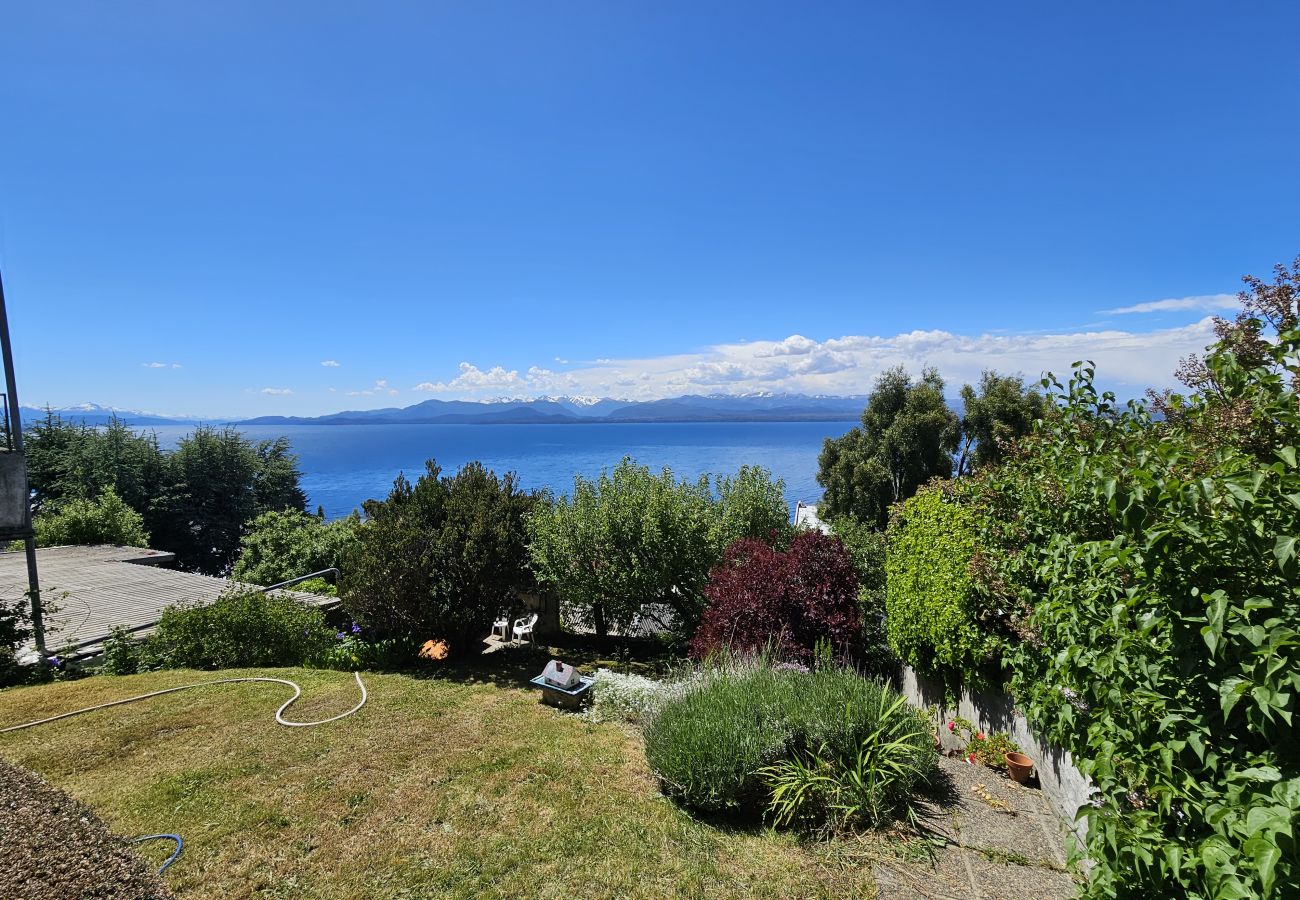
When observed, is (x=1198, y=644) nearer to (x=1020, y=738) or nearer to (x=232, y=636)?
(x=1020, y=738)

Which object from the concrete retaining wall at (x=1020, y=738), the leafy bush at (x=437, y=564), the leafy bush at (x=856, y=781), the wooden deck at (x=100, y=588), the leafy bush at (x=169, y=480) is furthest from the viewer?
the leafy bush at (x=169, y=480)

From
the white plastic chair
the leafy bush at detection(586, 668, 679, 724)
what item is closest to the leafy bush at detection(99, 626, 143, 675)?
the white plastic chair

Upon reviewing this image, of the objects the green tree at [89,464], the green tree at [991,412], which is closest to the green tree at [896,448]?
the green tree at [991,412]

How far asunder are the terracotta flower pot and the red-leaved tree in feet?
10.1

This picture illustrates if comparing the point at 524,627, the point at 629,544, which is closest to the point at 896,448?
the point at 629,544

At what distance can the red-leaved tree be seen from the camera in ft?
28.3

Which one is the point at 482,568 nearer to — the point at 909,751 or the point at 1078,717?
the point at 909,751

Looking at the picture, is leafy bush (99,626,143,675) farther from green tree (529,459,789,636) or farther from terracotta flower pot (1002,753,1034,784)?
terracotta flower pot (1002,753,1034,784)

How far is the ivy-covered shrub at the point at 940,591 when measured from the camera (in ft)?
18.4

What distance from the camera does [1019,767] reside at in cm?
514

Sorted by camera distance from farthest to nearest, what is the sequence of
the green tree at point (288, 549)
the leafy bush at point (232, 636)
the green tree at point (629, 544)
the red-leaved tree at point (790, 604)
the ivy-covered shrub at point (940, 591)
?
the green tree at point (288, 549), the green tree at point (629, 544), the leafy bush at point (232, 636), the red-leaved tree at point (790, 604), the ivy-covered shrub at point (940, 591)

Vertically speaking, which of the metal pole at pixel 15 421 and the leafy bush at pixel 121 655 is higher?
the metal pole at pixel 15 421

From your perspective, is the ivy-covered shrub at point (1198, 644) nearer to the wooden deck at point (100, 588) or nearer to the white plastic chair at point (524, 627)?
the white plastic chair at point (524, 627)

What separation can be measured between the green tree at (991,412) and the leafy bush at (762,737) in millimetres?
19867
